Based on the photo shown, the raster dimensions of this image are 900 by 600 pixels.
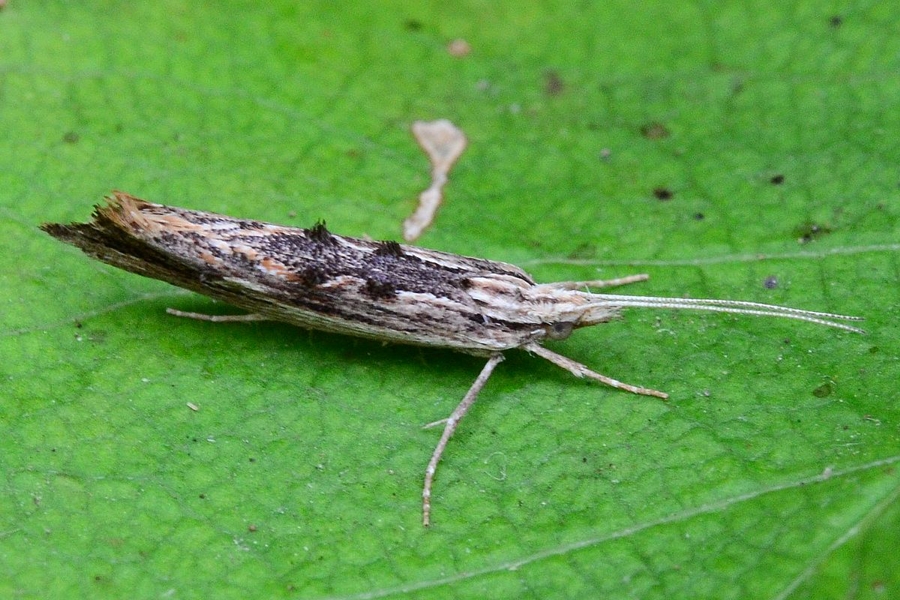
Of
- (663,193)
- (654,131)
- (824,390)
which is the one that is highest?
(654,131)

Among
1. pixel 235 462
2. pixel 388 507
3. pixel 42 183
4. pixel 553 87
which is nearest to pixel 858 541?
pixel 388 507

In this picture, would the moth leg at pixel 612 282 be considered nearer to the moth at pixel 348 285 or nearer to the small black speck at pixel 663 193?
the moth at pixel 348 285

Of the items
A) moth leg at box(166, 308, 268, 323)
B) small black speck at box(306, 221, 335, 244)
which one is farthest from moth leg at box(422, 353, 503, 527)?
moth leg at box(166, 308, 268, 323)

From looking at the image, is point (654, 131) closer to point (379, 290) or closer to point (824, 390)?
point (824, 390)

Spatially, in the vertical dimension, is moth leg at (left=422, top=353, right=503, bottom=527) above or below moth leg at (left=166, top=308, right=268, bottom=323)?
below

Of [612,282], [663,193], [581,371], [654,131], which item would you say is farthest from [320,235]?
[654,131]

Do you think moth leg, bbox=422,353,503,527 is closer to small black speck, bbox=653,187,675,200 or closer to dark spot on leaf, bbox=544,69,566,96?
small black speck, bbox=653,187,675,200
